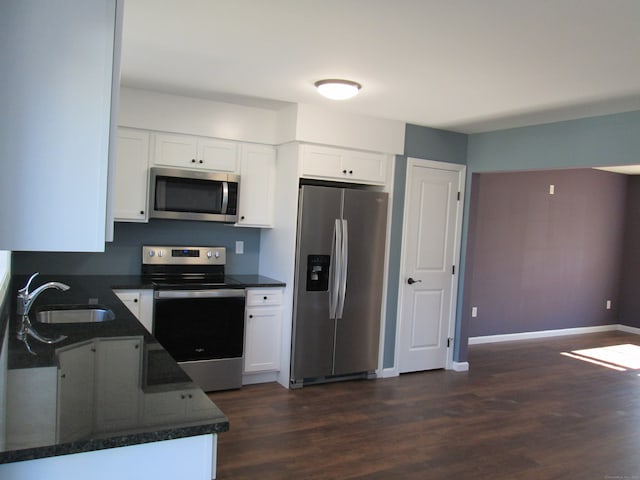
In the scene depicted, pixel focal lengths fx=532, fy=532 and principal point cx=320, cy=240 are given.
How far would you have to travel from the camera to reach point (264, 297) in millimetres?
4391

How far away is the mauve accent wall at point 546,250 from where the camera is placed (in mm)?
6457

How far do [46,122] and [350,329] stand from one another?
11.4 ft

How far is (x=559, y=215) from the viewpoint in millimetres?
7223

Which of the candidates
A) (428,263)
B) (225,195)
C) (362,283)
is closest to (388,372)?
(362,283)

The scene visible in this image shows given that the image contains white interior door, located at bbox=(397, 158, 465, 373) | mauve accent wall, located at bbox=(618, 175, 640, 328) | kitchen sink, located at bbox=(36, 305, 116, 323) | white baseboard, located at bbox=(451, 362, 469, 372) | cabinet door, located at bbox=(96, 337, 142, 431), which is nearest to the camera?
cabinet door, located at bbox=(96, 337, 142, 431)

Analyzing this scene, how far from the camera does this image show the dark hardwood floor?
10.1 ft

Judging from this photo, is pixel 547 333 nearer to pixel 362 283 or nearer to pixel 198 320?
pixel 362 283

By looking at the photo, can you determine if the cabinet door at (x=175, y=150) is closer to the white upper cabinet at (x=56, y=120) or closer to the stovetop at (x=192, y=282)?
the stovetop at (x=192, y=282)

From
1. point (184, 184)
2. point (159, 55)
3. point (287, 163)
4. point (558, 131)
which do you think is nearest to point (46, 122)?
point (159, 55)

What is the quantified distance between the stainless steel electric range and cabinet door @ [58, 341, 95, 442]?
6.60ft

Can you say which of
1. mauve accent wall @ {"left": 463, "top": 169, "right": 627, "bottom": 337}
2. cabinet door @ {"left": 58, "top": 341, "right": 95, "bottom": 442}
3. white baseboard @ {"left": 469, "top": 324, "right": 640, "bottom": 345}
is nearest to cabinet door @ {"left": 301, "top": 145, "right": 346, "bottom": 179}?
mauve accent wall @ {"left": 463, "top": 169, "right": 627, "bottom": 337}

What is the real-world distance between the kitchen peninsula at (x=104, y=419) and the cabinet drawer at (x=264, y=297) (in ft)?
8.01

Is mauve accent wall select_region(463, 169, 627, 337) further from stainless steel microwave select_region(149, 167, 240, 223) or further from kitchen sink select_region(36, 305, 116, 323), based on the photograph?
kitchen sink select_region(36, 305, 116, 323)

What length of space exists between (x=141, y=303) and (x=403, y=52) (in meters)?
2.56
